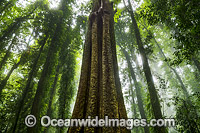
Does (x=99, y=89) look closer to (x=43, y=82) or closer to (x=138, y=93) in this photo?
(x=43, y=82)

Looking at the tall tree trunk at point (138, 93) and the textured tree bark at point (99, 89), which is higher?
the tall tree trunk at point (138, 93)

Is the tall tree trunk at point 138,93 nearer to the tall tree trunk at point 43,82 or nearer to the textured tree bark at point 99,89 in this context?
the tall tree trunk at point 43,82

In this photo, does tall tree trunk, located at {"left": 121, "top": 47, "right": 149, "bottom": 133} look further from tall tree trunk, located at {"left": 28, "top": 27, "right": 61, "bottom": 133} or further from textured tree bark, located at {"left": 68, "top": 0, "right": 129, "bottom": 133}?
textured tree bark, located at {"left": 68, "top": 0, "right": 129, "bottom": 133}

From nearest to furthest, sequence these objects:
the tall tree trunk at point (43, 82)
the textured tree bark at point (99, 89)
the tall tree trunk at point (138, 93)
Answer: the textured tree bark at point (99, 89), the tall tree trunk at point (43, 82), the tall tree trunk at point (138, 93)

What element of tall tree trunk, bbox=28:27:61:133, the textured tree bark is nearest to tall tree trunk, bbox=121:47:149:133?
tall tree trunk, bbox=28:27:61:133

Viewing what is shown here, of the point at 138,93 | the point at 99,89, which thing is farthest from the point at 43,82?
the point at 138,93

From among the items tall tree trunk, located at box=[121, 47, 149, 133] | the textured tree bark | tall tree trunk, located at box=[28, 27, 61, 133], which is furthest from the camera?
tall tree trunk, located at box=[121, 47, 149, 133]

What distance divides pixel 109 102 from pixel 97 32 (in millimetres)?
2053

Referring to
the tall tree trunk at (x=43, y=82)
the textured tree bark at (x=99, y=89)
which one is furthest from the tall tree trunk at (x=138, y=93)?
the textured tree bark at (x=99, y=89)

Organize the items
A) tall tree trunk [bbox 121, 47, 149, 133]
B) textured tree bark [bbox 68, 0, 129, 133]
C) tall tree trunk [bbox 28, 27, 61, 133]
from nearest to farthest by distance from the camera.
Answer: textured tree bark [bbox 68, 0, 129, 133], tall tree trunk [bbox 28, 27, 61, 133], tall tree trunk [bbox 121, 47, 149, 133]

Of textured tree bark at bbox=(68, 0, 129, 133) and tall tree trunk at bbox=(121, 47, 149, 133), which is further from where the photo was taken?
tall tree trunk at bbox=(121, 47, 149, 133)

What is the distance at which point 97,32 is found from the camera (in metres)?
3.45

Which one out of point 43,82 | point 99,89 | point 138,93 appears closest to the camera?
point 99,89

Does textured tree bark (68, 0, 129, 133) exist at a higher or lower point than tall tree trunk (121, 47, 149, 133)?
lower
